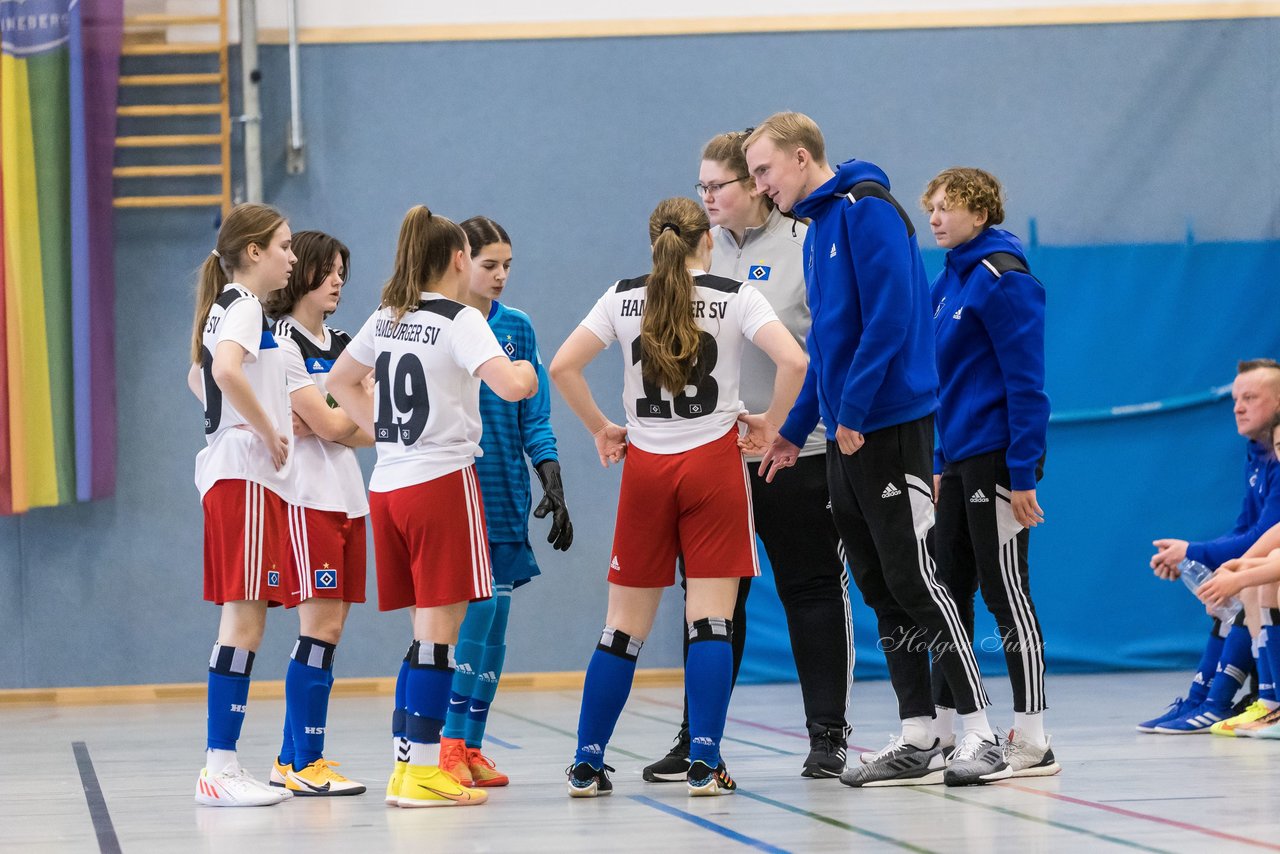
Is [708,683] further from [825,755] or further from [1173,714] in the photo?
[1173,714]

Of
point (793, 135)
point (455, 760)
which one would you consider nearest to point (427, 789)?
point (455, 760)

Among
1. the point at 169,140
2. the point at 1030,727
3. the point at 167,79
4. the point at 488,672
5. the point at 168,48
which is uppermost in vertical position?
the point at 168,48

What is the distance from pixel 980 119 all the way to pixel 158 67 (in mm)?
4339

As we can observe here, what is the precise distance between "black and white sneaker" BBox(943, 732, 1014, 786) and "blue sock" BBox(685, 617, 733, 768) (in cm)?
59

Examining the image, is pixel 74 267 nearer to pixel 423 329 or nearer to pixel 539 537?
pixel 539 537

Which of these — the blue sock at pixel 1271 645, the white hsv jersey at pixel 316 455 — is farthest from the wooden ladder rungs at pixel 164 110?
the blue sock at pixel 1271 645

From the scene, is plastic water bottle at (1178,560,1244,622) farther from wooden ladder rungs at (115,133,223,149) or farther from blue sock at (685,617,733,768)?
wooden ladder rungs at (115,133,223,149)

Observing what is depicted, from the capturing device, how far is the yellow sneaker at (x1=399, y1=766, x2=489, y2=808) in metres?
3.57

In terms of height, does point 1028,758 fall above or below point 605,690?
below

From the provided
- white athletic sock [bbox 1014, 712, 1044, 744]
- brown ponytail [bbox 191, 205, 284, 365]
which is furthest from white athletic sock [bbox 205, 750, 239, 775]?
white athletic sock [bbox 1014, 712, 1044, 744]

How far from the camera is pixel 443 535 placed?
11.8 ft

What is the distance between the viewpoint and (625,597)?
3701 millimetres

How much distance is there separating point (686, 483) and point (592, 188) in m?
4.56

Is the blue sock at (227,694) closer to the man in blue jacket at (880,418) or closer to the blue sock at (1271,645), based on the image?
the man in blue jacket at (880,418)
